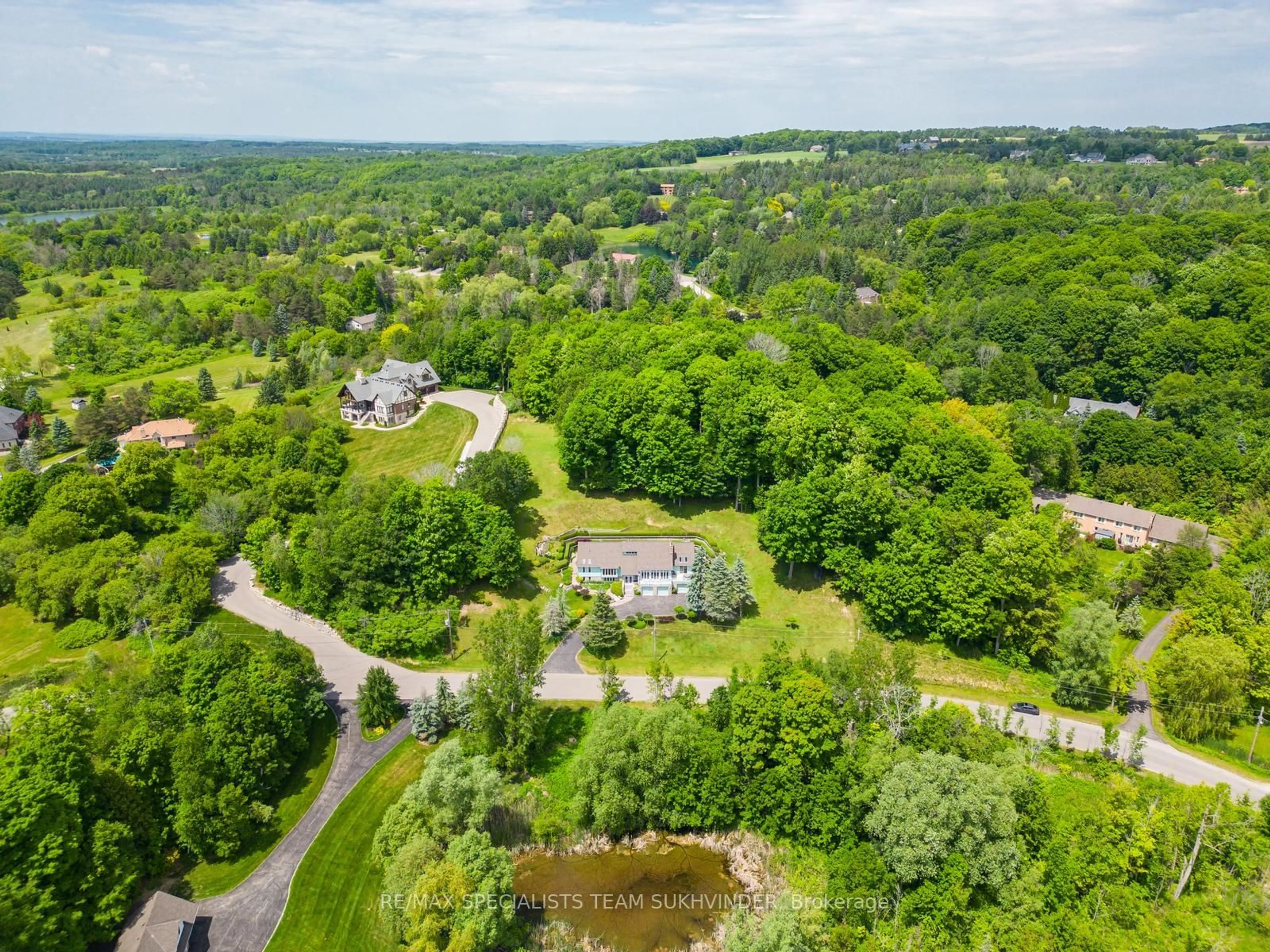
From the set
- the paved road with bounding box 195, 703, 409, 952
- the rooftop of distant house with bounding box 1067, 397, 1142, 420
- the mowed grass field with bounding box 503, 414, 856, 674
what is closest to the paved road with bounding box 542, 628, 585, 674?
the mowed grass field with bounding box 503, 414, 856, 674

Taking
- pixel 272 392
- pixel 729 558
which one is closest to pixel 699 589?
pixel 729 558

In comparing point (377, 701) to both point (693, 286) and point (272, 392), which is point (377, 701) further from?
point (693, 286)

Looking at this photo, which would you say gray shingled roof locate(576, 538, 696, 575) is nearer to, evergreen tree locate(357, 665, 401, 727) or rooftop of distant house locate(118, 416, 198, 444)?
evergreen tree locate(357, 665, 401, 727)

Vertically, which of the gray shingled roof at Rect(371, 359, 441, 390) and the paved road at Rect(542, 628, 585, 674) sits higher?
the gray shingled roof at Rect(371, 359, 441, 390)

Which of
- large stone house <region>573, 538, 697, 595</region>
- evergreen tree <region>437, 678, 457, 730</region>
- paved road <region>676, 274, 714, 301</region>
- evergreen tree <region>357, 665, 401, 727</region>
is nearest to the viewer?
evergreen tree <region>437, 678, 457, 730</region>

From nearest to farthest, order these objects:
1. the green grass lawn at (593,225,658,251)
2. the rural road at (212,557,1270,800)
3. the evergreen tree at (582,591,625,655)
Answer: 1. the rural road at (212,557,1270,800)
2. the evergreen tree at (582,591,625,655)
3. the green grass lawn at (593,225,658,251)

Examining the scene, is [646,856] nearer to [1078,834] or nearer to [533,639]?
[533,639]

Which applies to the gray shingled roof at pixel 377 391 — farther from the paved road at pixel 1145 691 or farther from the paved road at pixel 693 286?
the paved road at pixel 1145 691

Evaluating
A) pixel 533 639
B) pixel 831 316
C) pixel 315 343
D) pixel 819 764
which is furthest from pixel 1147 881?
pixel 315 343
